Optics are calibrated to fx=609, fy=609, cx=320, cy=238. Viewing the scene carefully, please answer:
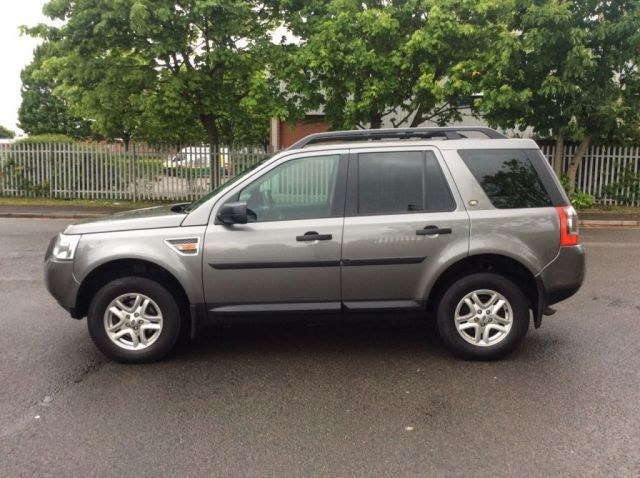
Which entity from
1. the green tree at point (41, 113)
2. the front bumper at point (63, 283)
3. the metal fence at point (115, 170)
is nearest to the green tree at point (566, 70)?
the metal fence at point (115, 170)

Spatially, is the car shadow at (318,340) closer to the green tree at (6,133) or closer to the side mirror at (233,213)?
the side mirror at (233,213)

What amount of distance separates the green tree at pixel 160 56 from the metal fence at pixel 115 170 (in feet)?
4.47

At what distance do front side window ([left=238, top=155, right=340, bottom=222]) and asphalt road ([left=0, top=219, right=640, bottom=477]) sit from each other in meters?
1.18

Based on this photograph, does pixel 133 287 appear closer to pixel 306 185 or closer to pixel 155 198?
pixel 306 185

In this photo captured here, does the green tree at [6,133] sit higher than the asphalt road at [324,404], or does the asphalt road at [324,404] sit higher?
the green tree at [6,133]

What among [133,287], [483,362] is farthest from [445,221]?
[133,287]

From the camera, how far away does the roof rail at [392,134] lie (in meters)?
5.07

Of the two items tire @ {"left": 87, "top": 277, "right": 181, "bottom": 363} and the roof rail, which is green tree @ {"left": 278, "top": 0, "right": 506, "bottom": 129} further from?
tire @ {"left": 87, "top": 277, "right": 181, "bottom": 363}

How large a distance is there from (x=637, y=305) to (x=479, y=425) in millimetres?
3811

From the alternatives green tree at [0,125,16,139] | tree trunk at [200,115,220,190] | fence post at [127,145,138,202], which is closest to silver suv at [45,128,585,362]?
tree trunk at [200,115,220,190]

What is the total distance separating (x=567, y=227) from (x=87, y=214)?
14.2 m

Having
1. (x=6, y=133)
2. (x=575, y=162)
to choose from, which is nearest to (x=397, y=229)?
(x=575, y=162)

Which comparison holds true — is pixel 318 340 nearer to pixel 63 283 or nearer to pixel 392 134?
pixel 392 134

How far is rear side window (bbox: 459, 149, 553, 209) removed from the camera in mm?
4820
